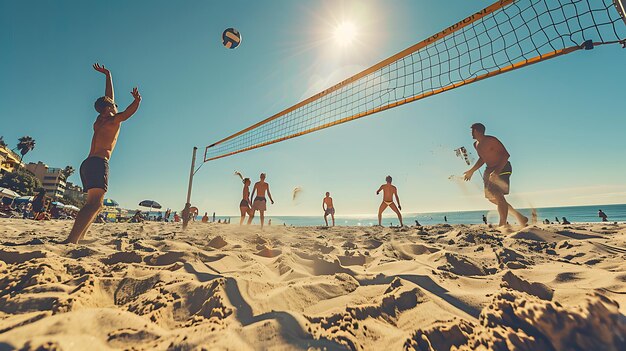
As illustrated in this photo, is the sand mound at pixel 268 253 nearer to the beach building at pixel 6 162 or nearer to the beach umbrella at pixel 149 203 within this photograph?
the beach umbrella at pixel 149 203

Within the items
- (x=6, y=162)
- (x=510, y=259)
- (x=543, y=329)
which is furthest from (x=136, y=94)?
(x=6, y=162)

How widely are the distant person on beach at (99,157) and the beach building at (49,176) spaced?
7679cm

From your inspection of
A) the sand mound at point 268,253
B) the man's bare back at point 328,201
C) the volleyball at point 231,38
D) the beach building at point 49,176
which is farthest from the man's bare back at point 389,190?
the beach building at point 49,176

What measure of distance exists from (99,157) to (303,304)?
11.5 ft

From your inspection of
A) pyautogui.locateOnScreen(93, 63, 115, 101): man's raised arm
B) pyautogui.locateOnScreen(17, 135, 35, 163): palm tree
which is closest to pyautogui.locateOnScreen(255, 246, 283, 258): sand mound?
pyautogui.locateOnScreen(93, 63, 115, 101): man's raised arm

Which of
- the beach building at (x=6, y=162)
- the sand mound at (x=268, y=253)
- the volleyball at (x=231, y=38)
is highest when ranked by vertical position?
the beach building at (x=6, y=162)

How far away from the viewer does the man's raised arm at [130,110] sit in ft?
11.2

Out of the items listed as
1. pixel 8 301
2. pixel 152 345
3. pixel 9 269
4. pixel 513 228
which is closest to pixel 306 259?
pixel 152 345

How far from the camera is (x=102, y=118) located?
3.40m

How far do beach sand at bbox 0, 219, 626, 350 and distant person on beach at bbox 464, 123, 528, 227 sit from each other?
2178mm

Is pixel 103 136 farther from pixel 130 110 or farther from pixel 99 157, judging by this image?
pixel 130 110

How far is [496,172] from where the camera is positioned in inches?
177

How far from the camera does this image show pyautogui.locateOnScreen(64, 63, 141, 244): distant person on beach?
123 inches

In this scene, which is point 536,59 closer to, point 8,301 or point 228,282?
point 228,282
